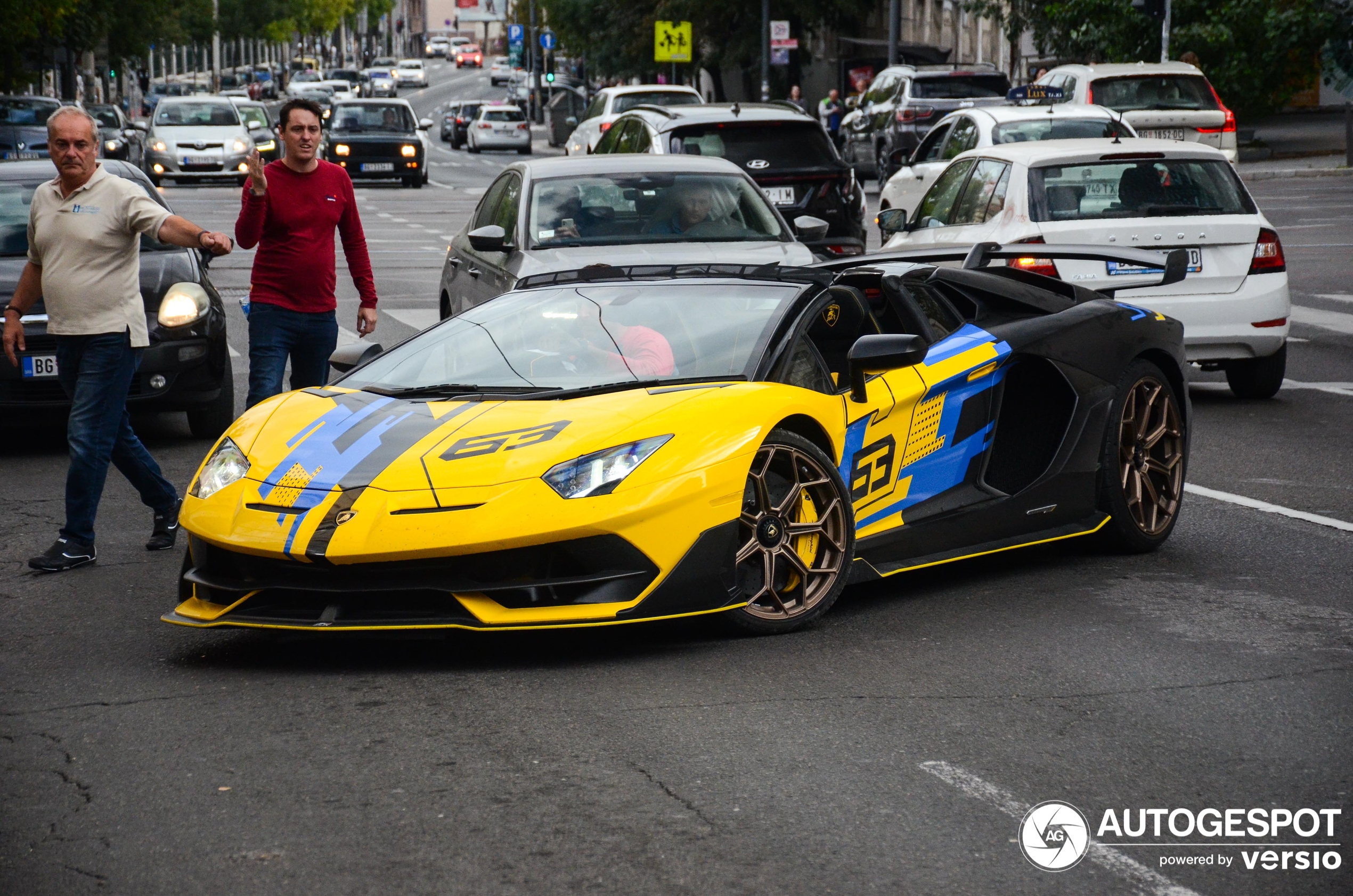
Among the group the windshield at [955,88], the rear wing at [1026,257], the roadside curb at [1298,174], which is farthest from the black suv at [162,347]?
the roadside curb at [1298,174]

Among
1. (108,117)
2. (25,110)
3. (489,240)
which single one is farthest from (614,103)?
(489,240)

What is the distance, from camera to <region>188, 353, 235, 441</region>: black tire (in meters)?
10.6

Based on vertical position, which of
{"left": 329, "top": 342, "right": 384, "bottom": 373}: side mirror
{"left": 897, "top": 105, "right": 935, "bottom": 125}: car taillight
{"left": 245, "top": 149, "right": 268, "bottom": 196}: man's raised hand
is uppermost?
{"left": 897, "top": 105, "right": 935, "bottom": 125}: car taillight

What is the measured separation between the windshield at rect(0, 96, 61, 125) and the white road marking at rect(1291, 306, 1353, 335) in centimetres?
2390

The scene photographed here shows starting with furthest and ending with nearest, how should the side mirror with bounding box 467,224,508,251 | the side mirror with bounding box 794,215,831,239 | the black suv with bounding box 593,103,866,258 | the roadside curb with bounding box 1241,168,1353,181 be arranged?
the roadside curb with bounding box 1241,168,1353,181 < the black suv with bounding box 593,103,866,258 < the side mirror with bounding box 794,215,831,239 < the side mirror with bounding box 467,224,508,251

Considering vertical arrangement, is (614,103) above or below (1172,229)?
above

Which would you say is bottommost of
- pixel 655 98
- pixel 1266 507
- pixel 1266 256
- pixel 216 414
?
pixel 1266 507

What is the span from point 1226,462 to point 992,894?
631cm

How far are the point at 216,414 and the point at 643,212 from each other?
2957 millimetres

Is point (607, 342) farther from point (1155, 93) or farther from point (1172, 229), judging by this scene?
point (1155, 93)

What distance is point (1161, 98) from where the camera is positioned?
2492 centimetres

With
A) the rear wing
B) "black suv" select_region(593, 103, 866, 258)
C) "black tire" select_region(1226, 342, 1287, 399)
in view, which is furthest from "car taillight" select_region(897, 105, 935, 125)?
the rear wing

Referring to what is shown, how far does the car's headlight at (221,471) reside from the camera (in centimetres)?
609

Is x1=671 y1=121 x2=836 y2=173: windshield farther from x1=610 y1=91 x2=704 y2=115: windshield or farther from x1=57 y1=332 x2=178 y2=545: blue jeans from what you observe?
x1=610 y1=91 x2=704 y2=115: windshield
